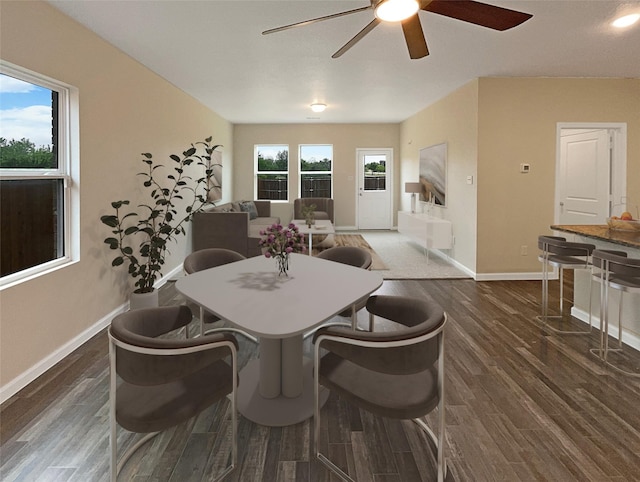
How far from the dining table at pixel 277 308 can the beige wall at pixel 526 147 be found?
3.46m

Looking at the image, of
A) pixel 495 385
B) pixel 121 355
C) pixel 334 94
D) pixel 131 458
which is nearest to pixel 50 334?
pixel 131 458

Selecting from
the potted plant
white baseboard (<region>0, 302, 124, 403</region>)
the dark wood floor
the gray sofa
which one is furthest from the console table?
white baseboard (<region>0, 302, 124, 403</region>)

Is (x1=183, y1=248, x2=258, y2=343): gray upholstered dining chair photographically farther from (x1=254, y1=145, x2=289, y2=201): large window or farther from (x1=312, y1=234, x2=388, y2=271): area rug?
(x1=254, y1=145, x2=289, y2=201): large window

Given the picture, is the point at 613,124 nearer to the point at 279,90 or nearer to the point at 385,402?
the point at 279,90

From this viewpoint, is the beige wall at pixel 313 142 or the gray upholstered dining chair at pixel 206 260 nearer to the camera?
the gray upholstered dining chair at pixel 206 260

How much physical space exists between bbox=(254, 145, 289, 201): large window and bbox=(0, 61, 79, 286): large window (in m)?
6.90

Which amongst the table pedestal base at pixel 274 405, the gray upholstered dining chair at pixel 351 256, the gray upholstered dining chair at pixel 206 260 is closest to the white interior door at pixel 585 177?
the gray upholstered dining chair at pixel 351 256

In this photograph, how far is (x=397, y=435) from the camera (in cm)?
215

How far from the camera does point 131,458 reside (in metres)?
1.95

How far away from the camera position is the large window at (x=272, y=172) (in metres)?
10.1

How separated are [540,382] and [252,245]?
13.4 ft

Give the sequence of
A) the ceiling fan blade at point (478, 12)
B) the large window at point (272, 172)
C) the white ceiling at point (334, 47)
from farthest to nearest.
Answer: the large window at point (272, 172) < the white ceiling at point (334, 47) < the ceiling fan blade at point (478, 12)

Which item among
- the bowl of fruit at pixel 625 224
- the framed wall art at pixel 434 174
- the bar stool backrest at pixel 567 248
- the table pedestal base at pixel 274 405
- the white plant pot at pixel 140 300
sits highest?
the framed wall art at pixel 434 174

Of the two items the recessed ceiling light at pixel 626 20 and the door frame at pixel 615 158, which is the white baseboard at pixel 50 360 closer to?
the recessed ceiling light at pixel 626 20
